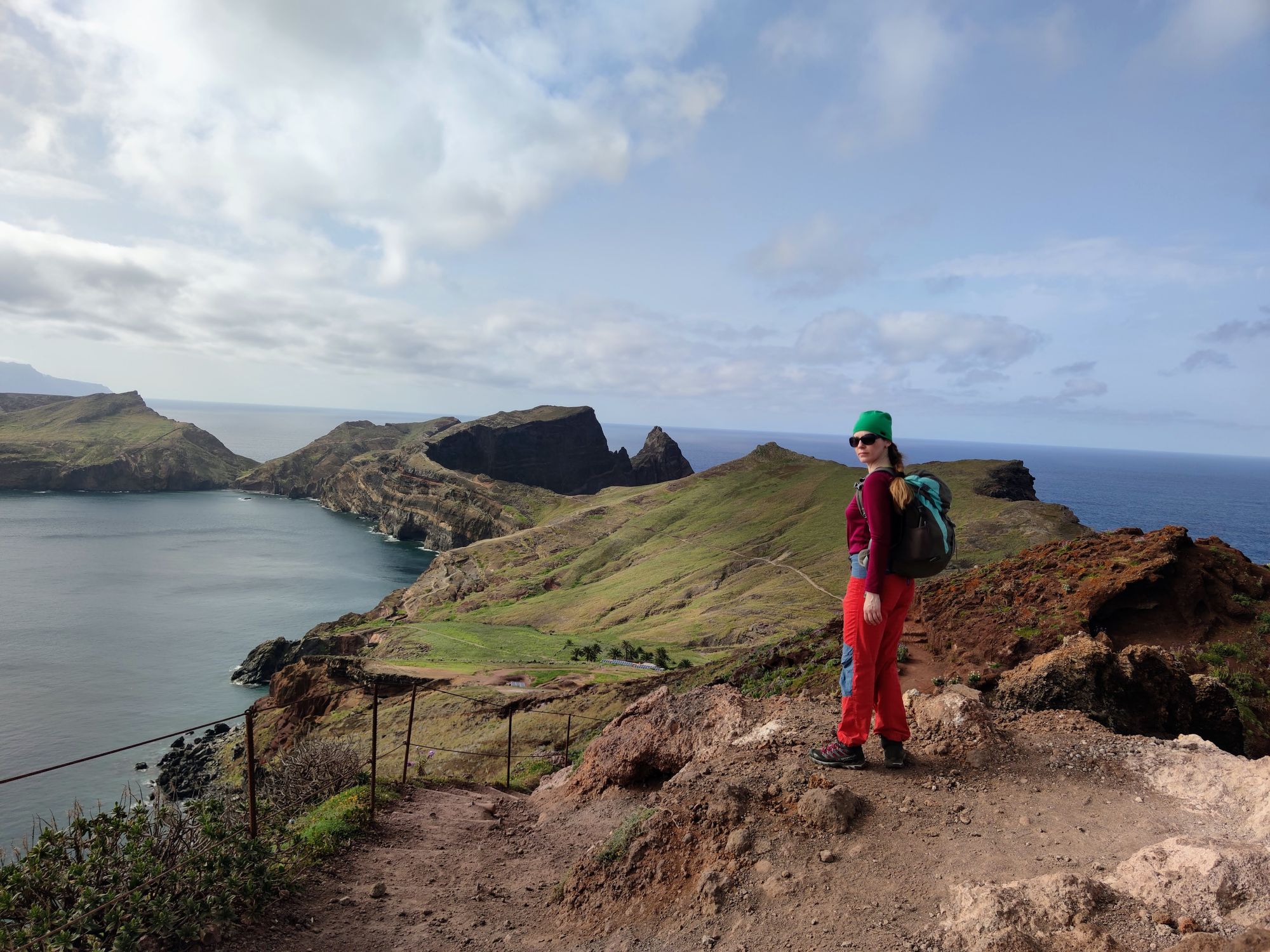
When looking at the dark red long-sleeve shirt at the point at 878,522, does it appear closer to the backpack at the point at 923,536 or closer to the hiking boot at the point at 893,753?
the backpack at the point at 923,536

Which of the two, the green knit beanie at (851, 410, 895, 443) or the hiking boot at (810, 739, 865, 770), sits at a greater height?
the green knit beanie at (851, 410, 895, 443)

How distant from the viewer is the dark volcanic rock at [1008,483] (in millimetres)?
66750

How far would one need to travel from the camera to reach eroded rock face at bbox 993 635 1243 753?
8.36 metres

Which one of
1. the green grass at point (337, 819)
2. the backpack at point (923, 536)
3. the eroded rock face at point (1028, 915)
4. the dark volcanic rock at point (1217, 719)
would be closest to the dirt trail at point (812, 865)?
the eroded rock face at point (1028, 915)

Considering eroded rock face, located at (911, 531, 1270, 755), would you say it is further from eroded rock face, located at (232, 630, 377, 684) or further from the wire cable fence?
eroded rock face, located at (232, 630, 377, 684)

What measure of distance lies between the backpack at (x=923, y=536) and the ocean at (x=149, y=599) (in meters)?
36.6

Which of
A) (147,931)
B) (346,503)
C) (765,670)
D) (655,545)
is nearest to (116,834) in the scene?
(147,931)

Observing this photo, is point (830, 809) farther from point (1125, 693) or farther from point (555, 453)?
point (555, 453)

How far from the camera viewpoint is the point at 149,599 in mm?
71125

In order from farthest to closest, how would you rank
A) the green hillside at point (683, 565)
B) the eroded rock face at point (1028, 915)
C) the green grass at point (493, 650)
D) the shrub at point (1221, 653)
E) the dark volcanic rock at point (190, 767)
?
the green hillside at point (683, 565)
the green grass at point (493, 650)
the dark volcanic rock at point (190, 767)
the shrub at point (1221, 653)
the eroded rock face at point (1028, 915)

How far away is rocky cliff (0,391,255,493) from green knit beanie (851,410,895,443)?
19324cm

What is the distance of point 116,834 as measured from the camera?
571 cm

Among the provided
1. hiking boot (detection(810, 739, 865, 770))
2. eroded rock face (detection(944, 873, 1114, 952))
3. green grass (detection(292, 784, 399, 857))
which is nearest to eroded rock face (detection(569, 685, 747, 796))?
hiking boot (detection(810, 739, 865, 770))

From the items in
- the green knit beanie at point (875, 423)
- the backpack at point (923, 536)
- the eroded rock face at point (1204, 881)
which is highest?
the green knit beanie at point (875, 423)
